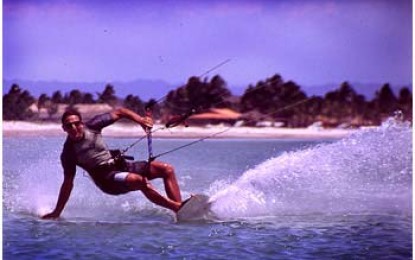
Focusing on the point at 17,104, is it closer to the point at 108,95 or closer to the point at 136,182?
the point at 108,95

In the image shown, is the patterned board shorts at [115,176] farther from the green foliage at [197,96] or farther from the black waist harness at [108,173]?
the green foliage at [197,96]

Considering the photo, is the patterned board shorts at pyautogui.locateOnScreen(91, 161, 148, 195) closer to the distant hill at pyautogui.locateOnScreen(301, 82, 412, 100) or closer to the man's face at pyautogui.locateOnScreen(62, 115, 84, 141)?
the man's face at pyautogui.locateOnScreen(62, 115, 84, 141)

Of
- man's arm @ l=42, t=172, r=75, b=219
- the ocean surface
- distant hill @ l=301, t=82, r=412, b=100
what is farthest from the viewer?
man's arm @ l=42, t=172, r=75, b=219

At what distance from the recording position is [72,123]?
13.6 feet

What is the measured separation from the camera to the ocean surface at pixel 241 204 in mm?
3928

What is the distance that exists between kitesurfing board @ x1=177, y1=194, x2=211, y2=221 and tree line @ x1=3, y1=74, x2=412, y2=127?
0.46 metres

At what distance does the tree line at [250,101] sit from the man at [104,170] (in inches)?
4.2

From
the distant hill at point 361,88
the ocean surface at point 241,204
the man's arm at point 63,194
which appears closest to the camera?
the ocean surface at point 241,204

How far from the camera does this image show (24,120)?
13.9ft

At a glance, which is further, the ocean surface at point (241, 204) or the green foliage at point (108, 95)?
the green foliage at point (108, 95)

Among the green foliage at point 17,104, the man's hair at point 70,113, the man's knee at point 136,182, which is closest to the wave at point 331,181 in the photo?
the man's knee at point 136,182

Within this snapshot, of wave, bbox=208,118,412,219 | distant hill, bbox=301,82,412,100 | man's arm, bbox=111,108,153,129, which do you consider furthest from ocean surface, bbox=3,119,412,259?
distant hill, bbox=301,82,412,100

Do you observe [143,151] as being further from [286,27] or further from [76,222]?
[286,27]

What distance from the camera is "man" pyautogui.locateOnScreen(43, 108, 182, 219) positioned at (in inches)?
165
